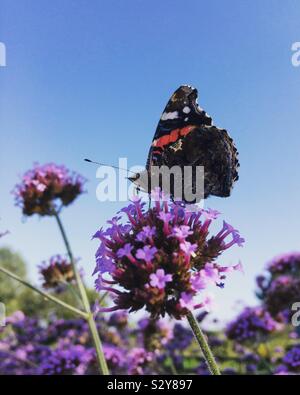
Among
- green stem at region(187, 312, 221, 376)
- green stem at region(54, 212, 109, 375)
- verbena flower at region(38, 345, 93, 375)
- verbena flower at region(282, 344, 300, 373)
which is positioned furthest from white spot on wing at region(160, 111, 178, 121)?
verbena flower at region(38, 345, 93, 375)

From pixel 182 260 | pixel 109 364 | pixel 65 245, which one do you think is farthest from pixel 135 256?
pixel 109 364

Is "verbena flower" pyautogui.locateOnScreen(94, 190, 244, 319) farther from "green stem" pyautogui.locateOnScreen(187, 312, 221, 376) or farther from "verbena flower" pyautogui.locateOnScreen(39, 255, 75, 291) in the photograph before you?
"verbena flower" pyautogui.locateOnScreen(39, 255, 75, 291)

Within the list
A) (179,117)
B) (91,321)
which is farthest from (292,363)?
(179,117)

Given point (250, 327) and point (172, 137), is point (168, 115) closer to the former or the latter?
point (172, 137)

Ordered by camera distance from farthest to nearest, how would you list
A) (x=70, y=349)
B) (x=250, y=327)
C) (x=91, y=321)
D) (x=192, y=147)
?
(x=250, y=327) → (x=70, y=349) → (x=91, y=321) → (x=192, y=147)

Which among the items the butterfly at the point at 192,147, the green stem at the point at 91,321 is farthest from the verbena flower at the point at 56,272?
the butterfly at the point at 192,147

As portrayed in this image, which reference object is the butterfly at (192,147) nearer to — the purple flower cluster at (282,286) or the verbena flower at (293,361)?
the verbena flower at (293,361)
